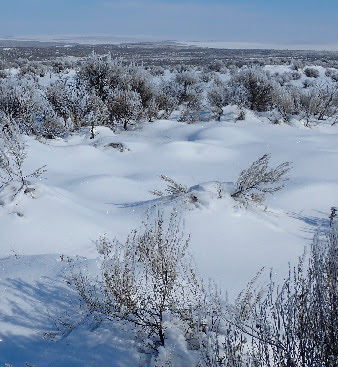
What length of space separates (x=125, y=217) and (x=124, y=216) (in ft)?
0.14

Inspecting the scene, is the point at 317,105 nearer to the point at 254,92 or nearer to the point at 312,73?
the point at 254,92

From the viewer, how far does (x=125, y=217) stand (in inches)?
246

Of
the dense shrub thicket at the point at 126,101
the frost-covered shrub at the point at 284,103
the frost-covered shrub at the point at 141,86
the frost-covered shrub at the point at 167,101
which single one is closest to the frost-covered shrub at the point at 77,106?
the dense shrub thicket at the point at 126,101

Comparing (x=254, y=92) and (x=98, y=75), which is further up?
(x=98, y=75)

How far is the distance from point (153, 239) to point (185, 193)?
9.75 ft

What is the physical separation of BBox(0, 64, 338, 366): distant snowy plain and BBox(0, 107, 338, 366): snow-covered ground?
15mm

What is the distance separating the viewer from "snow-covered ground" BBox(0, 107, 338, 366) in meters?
3.44

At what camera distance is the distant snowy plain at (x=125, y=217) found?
3422 mm

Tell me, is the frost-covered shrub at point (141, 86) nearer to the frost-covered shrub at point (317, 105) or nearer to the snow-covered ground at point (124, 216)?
the snow-covered ground at point (124, 216)

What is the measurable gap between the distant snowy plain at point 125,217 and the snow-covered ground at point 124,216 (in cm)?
1

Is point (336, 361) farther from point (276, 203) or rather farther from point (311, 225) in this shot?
point (276, 203)

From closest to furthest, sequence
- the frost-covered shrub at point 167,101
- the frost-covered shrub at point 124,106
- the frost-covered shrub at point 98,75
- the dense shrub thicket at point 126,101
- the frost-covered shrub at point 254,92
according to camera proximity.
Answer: the dense shrub thicket at point 126,101 → the frost-covered shrub at point 124,106 → the frost-covered shrub at point 98,75 → the frost-covered shrub at point 167,101 → the frost-covered shrub at point 254,92

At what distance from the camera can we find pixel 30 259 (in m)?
4.68

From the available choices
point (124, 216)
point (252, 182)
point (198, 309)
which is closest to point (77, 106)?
point (124, 216)
